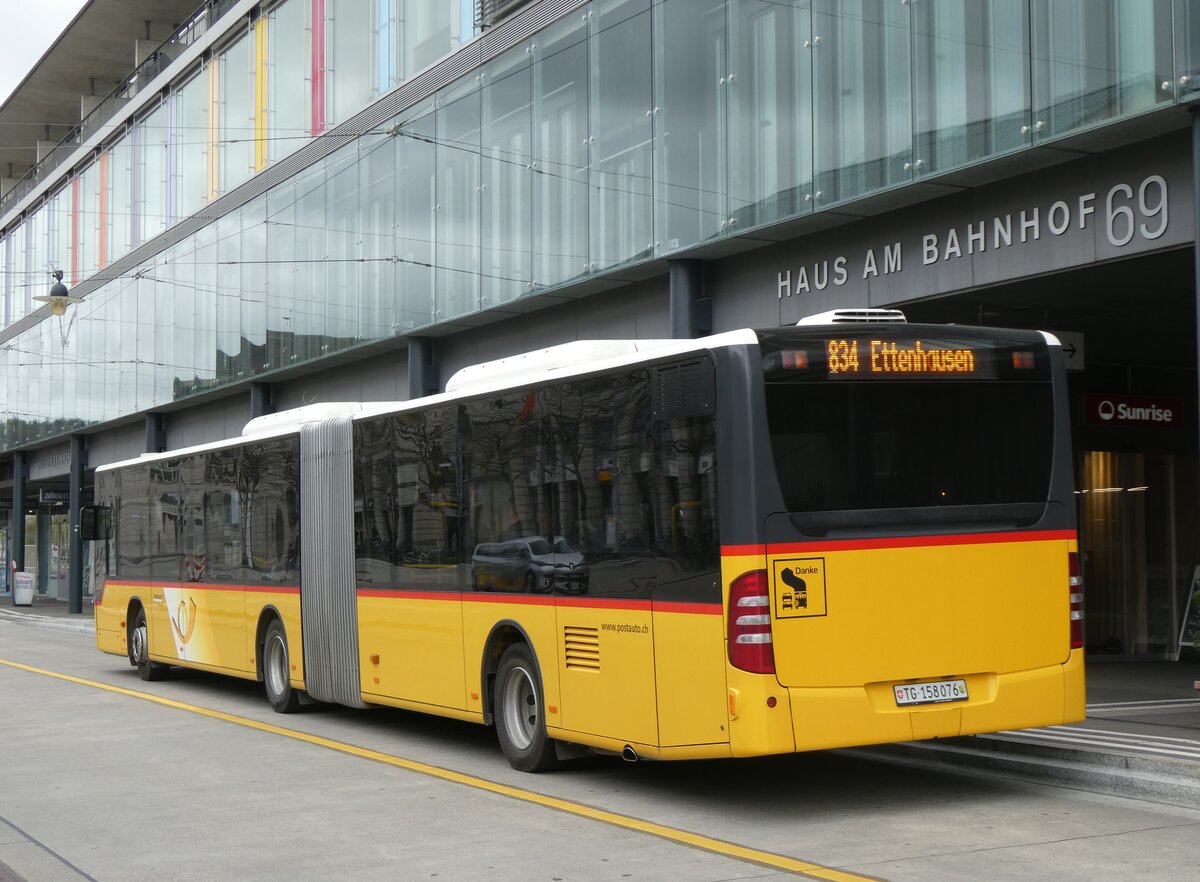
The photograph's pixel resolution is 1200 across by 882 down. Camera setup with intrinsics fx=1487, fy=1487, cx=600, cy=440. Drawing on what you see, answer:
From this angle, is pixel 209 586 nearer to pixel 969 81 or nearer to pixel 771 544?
pixel 969 81

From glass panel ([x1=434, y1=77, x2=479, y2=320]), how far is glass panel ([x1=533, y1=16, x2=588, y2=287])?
207 centimetres

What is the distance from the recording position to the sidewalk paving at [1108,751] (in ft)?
31.9

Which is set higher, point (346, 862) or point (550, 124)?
point (550, 124)

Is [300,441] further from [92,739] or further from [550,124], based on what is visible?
[550,124]

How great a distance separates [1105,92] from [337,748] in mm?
8644

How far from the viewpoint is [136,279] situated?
41.7 m

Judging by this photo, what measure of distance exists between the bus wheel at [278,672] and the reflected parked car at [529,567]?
5.00 m

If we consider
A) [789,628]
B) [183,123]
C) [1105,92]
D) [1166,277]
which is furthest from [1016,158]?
[183,123]

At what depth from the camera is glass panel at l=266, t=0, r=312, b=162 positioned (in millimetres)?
30422

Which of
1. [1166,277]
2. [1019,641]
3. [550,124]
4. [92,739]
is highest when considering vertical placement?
[550,124]

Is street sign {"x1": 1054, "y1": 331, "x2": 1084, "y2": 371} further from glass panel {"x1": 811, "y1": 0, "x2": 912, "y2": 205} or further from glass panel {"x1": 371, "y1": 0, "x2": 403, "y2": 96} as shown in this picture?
glass panel {"x1": 371, "y1": 0, "x2": 403, "y2": 96}

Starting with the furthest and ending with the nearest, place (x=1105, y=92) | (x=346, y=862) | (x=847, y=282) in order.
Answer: (x=847, y=282), (x=1105, y=92), (x=346, y=862)

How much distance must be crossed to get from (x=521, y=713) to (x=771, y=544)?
3504 millimetres

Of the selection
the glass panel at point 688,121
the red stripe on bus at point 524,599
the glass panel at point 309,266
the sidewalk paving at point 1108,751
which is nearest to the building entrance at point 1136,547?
the sidewalk paving at point 1108,751
